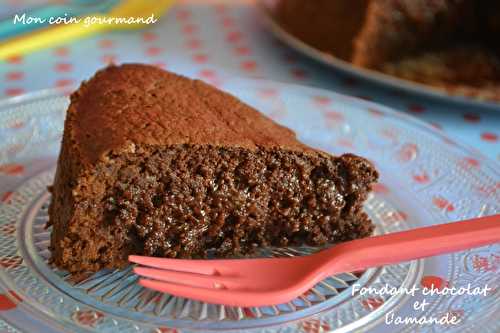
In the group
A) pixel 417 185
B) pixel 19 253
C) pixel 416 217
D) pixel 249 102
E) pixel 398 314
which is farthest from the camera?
pixel 249 102

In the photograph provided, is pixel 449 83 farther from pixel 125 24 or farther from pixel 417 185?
pixel 125 24

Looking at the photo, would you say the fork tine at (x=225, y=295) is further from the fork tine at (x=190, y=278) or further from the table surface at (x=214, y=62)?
the table surface at (x=214, y=62)

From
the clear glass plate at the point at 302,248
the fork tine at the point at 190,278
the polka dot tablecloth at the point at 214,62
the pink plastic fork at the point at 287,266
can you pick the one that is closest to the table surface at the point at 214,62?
the polka dot tablecloth at the point at 214,62

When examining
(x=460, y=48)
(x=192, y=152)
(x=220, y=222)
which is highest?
(x=192, y=152)

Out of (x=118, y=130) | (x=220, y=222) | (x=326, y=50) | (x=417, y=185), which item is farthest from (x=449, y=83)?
(x=118, y=130)

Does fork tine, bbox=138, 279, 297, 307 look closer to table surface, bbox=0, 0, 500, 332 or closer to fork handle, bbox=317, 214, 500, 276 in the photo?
fork handle, bbox=317, 214, 500, 276

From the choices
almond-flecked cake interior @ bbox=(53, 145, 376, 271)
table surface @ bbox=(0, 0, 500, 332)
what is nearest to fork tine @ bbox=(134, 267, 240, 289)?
almond-flecked cake interior @ bbox=(53, 145, 376, 271)
